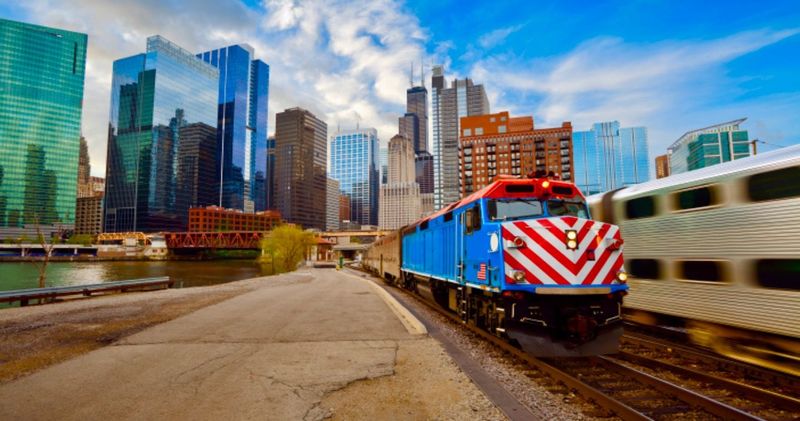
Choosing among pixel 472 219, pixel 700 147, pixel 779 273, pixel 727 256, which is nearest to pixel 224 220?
pixel 700 147

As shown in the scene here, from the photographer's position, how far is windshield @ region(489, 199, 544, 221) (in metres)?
8.91

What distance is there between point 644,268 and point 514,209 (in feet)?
14.5

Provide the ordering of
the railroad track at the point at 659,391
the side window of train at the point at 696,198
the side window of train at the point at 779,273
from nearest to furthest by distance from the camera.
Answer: the railroad track at the point at 659,391
the side window of train at the point at 779,273
the side window of train at the point at 696,198

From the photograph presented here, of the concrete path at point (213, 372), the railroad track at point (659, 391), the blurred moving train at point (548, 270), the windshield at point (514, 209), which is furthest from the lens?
the windshield at point (514, 209)

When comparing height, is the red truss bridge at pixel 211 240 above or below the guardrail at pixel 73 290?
above

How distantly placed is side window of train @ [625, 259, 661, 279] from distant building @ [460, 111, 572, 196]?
104021 mm

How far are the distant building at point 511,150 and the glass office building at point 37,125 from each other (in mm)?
143416

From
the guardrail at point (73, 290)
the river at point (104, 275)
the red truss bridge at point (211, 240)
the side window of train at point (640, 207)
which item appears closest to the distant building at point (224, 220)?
the red truss bridge at point (211, 240)

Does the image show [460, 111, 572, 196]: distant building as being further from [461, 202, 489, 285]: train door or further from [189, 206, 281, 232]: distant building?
[461, 202, 489, 285]: train door

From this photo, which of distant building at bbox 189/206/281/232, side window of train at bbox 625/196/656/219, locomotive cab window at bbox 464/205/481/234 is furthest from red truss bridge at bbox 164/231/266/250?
side window of train at bbox 625/196/656/219

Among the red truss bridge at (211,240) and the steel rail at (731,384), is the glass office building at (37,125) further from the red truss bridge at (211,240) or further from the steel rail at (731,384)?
the steel rail at (731,384)

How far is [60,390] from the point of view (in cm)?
620

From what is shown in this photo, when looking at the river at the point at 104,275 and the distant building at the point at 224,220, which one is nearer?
the river at the point at 104,275

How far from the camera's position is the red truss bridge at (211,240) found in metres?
127
